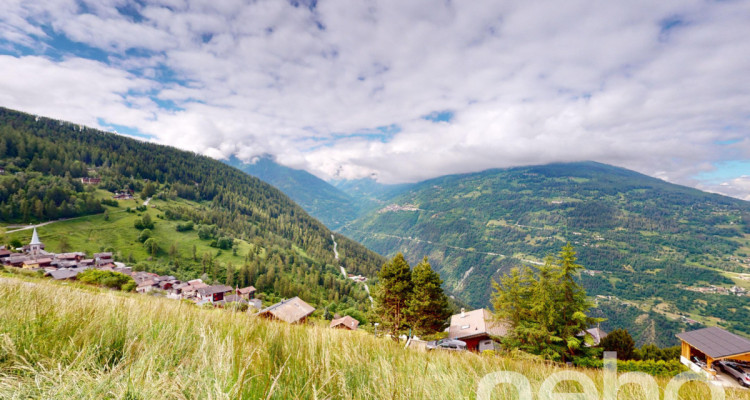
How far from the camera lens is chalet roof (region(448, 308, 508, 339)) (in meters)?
23.0

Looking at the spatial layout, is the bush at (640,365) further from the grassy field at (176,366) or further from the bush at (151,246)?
the bush at (151,246)

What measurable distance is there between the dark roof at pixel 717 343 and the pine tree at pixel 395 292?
51.1 ft

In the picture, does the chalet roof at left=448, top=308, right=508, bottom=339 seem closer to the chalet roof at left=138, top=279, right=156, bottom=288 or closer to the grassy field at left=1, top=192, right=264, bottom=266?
the chalet roof at left=138, top=279, right=156, bottom=288

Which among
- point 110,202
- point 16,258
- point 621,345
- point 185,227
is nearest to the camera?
point 621,345

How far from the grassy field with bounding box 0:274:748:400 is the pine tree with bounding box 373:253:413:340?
1542 centimetres

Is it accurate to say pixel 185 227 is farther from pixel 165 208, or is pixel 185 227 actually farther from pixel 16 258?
pixel 16 258

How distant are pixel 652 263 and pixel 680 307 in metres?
64.3

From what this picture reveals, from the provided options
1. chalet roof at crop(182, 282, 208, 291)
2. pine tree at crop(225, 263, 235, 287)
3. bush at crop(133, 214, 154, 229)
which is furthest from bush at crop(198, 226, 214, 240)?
chalet roof at crop(182, 282, 208, 291)

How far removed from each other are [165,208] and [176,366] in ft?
414

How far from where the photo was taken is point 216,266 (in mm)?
69750

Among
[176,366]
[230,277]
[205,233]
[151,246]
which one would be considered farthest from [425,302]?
[205,233]

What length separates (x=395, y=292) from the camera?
18078 millimetres

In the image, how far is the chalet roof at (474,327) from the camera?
22969mm

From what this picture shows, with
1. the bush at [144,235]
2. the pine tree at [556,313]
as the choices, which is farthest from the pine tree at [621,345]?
the bush at [144,235]
